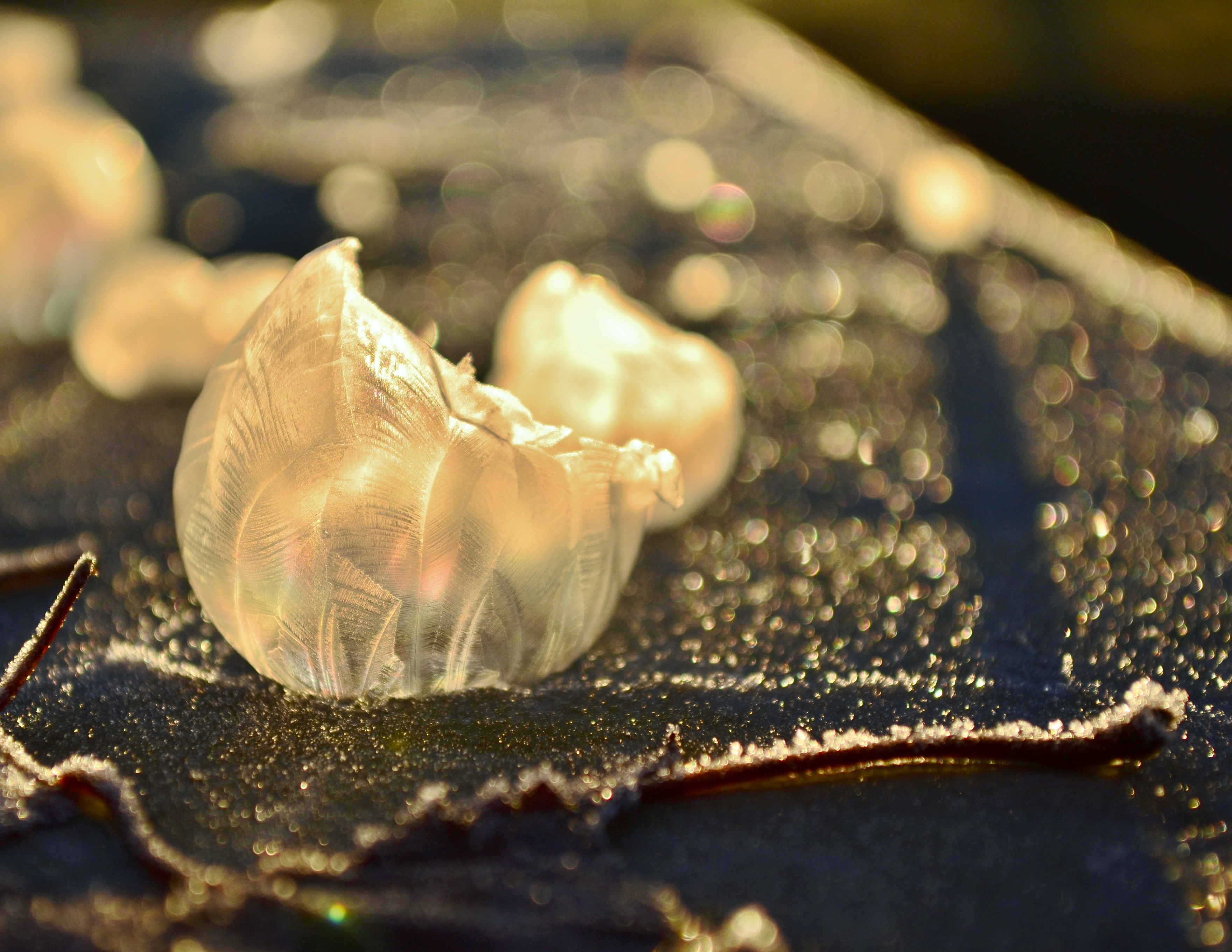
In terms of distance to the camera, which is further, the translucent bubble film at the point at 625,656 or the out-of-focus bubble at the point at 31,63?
the out-of-focus bubble at the point at 31,63

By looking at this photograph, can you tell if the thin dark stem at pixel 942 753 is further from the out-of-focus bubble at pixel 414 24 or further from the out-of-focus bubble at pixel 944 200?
the out-of-focus bubble at pixel 414 24

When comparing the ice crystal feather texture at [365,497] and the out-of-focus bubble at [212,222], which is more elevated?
the ice crystal feather texture at [365,497]

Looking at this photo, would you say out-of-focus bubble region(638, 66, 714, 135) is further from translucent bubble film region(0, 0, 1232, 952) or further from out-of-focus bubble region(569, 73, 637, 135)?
translucent bubble film region(0, 0, 1232, 952)

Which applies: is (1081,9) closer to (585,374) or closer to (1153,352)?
(1153,352)

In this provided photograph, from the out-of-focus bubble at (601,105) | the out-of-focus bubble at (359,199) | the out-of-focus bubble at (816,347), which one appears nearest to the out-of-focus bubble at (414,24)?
the out-of-focus bubble at (601,105)

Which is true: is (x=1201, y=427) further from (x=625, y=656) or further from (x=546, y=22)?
(x=546, y=22)

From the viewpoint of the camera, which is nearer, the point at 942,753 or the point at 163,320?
the point at 942,753

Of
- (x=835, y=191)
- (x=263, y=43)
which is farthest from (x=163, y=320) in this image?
(x=263, y=43)
